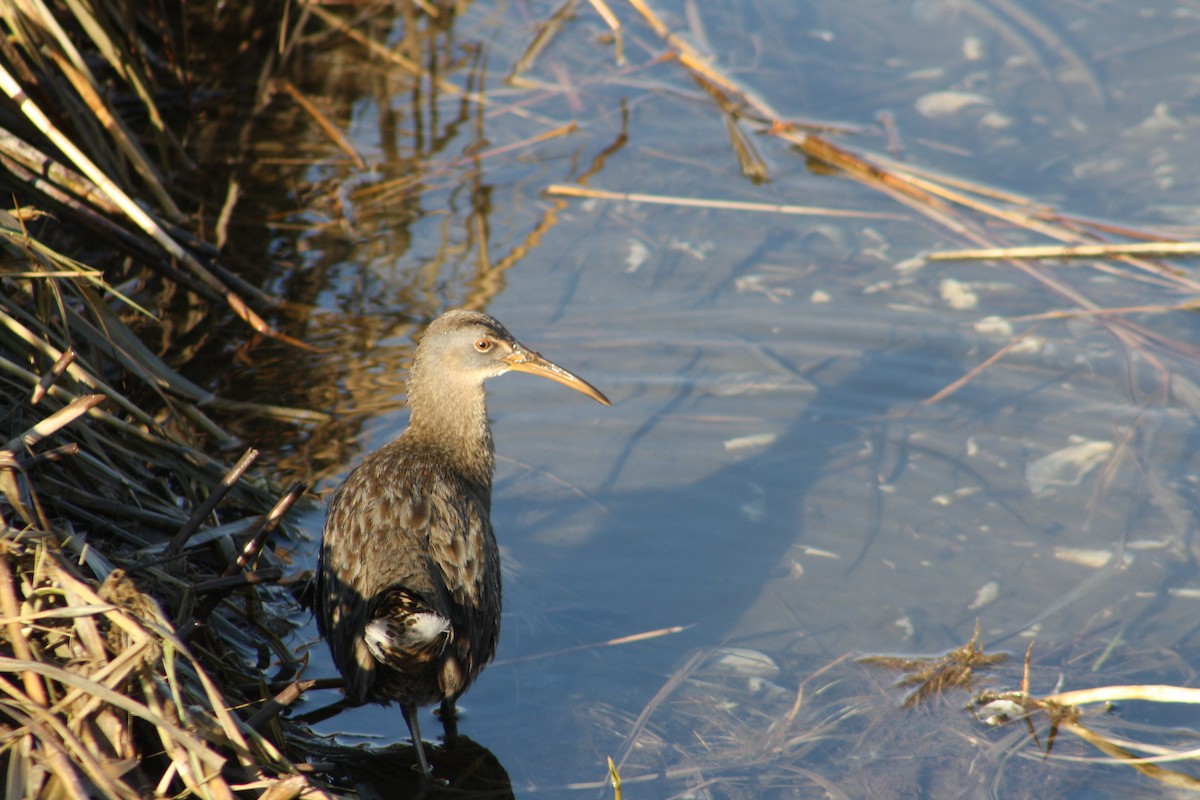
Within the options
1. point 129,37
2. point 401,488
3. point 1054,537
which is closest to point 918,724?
point 1054,537

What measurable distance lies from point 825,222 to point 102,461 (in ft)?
12.4

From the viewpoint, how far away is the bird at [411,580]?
11.2ft

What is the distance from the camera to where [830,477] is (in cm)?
516

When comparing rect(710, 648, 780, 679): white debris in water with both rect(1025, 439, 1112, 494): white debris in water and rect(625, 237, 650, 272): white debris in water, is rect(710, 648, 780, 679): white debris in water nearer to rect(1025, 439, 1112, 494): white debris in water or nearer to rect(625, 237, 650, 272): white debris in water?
rect(1025, 439, 1112, 494): white debris in water

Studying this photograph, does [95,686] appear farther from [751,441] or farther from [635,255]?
[635,255]

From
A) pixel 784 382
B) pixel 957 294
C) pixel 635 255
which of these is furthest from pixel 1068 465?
pixel 635 255

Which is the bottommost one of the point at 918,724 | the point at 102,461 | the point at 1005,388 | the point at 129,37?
the point at 918,724

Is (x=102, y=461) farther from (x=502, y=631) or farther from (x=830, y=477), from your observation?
(x=830, y=477)

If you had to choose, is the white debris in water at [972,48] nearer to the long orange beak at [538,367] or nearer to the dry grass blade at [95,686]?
the long orange beak at [538,367]

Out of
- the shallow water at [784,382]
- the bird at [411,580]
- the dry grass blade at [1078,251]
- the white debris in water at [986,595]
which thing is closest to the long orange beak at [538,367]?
the bird at [411,580]

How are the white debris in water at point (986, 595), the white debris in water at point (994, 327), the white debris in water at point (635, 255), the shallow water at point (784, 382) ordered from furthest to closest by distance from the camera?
the white debris in water at point (635, 255) < the white debris in water at point (994, 327) < the white debris in water at point (986, 595) < the shallow water at point (784, 382)

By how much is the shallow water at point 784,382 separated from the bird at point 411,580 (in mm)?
396

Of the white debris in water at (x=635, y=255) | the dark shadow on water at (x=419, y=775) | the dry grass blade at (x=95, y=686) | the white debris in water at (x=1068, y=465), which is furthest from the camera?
the white debris in water at (x=635, y=255)

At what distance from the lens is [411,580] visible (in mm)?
3523
